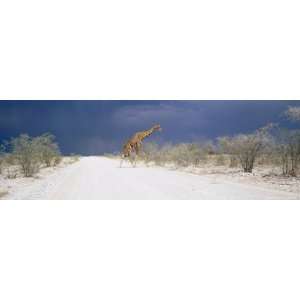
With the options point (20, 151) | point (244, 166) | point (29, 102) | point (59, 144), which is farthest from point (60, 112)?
point (244, 166)

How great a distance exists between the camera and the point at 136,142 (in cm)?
1181

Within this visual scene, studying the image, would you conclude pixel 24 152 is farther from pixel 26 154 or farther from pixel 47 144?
pixel 47 144

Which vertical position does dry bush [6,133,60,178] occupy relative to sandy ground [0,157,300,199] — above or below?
above

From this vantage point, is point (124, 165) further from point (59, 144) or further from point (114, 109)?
point (114, 109)

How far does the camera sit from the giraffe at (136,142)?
10156 millimetres

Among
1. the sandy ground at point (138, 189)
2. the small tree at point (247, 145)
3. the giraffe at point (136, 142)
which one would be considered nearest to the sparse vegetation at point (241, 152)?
the small tree at point (247, 145)

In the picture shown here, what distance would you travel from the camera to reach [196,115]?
31.2ft

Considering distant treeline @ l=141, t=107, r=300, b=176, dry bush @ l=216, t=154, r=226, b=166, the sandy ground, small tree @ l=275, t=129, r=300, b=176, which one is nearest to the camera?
the sandy ground

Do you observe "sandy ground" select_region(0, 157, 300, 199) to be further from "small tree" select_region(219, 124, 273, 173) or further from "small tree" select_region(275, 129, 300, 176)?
"small tree" select_region(219, 124, 273, 173)

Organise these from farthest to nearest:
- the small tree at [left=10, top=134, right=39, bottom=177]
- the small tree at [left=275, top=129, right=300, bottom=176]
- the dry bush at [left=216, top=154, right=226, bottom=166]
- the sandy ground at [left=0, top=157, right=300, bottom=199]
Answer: the dry bush at [left=216, top=154, right=226, bottom=166] < the small tree at [left=10, top=134, right=39, bottom=177] < the small tree at [left=275, top=129, right=300, bottom=176] < the sandy ground at [left=0, top=157, right=300, bottom=199]

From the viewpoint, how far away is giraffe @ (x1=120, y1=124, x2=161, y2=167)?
10156mm

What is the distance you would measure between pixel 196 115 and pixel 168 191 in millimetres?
2284

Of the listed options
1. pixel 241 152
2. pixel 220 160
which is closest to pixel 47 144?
pixel 241 152

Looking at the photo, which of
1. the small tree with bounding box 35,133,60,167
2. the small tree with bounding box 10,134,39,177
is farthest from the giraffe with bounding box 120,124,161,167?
the small tree with bounding box 10,134,39,177
